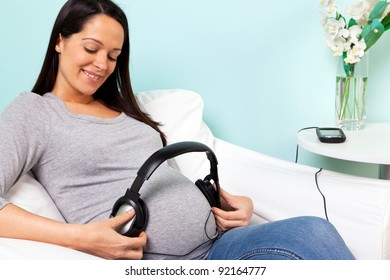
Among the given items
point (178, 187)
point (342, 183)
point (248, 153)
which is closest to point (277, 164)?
point (248, 153)

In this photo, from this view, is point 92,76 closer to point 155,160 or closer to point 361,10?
point 155,160

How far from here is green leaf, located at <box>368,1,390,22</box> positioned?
1572mm

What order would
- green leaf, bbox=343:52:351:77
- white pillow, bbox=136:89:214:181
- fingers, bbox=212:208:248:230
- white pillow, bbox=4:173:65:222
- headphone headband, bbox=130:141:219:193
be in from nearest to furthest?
headphone headband, bbox=130:141:219:193 → white pillow, bbox=4:173:65:222 → fingers, bbox=212:208:248:230 → white pillow, bbox=136:89:214:181 → green leaf, bbox=343:52:351:77

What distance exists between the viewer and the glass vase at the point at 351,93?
66.7 inches

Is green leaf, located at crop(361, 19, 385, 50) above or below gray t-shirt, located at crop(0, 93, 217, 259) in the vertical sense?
above

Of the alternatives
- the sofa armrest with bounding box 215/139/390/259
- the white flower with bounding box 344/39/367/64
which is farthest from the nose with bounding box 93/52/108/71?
the white flower with bounding box 344/39/367/64

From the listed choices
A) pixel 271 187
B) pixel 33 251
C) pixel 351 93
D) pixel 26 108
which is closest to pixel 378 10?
pixel 351 93

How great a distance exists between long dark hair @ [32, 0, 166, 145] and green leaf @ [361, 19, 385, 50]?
71 centimetres

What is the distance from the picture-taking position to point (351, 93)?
1708 mm

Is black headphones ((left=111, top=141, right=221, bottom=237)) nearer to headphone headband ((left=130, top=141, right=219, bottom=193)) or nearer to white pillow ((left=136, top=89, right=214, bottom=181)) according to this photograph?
headphone headband ((left=130, top=141, right=219, bottom=193))

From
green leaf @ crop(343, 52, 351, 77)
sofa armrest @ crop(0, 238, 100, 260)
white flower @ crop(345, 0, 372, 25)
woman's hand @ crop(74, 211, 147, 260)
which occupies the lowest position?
woman's hand @ crop(74, 211, 147, 260)

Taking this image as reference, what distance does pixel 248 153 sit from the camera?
1.63 metres

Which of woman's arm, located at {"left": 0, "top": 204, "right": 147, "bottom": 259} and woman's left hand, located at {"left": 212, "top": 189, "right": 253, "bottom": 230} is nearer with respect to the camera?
woman's arm, located at {"left": 0, "top": 204, "right": 147, "bottom": 259}

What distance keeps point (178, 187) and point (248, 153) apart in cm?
50
